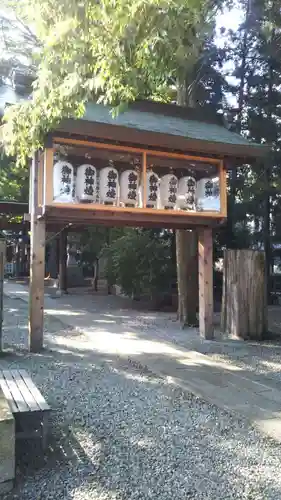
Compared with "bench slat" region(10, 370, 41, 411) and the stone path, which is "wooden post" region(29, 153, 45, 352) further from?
"bench slat" region(10, 370, 41, 411)

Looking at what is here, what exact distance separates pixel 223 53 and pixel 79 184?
10660 mm

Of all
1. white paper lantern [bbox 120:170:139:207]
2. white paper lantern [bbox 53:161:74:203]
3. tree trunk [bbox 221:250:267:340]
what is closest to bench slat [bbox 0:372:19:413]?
white paper lantern [bbox 53:161:74:203]

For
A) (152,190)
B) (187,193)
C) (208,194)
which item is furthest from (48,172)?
(208,194)

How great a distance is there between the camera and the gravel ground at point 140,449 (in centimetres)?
281

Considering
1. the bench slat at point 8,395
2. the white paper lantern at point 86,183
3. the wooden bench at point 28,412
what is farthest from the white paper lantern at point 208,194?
the wooden bench at point 28,412

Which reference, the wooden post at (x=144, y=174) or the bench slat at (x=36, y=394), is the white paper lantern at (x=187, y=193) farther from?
the bench slat at (x=36, y=394)

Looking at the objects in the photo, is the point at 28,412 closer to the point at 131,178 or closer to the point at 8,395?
the point at 8,395

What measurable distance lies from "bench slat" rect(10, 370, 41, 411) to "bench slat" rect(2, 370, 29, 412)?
0.09 feet

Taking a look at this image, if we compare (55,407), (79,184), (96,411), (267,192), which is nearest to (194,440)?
(96,411)

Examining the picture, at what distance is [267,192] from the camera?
A: 1330 cm

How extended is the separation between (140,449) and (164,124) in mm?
6018

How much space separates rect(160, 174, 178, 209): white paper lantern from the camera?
7.46 m

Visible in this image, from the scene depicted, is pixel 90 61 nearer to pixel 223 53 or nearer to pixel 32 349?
pixel 32 349

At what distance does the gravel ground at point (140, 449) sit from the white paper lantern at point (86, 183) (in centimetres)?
279
